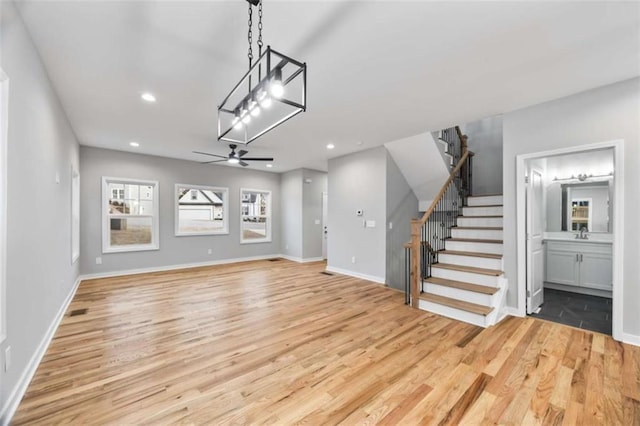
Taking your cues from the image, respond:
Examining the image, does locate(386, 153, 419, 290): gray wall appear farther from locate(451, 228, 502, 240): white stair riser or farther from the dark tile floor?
the dark tile floor

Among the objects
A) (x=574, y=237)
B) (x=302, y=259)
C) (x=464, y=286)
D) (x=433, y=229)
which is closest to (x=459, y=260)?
(x=464, y=286)

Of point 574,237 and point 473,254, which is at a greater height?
point 574,237

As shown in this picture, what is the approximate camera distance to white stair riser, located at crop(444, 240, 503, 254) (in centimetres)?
407

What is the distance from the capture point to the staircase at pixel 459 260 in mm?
3480

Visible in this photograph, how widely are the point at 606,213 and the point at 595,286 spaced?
3.94 feet

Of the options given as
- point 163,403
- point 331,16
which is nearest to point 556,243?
point 331,16

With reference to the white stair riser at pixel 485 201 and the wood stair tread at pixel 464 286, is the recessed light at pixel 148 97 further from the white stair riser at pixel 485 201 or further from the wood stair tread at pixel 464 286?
the white stair riser at pixel 485 201

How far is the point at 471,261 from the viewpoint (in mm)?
4074

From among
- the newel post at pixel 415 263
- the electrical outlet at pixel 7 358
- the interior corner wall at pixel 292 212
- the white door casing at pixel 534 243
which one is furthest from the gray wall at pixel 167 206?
the white door casing at pixel 534 243

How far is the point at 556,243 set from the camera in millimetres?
4719

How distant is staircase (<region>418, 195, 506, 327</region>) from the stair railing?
5.8 inches

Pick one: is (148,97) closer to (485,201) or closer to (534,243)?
(534,243)

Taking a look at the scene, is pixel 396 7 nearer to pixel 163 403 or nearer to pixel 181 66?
pixel 181 66

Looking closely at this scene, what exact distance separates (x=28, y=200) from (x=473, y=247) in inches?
210
